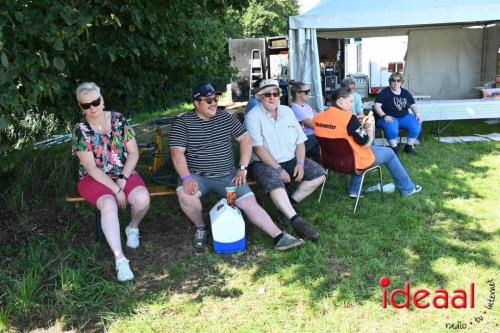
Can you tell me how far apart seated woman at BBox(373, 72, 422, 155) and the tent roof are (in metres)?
1.02

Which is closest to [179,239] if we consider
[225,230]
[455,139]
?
[225,230]

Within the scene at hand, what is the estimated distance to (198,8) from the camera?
5.16 m

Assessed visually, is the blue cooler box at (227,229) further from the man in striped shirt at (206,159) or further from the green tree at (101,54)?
the green tree at (101,54)

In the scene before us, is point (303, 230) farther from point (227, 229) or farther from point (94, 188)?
point (94, 188)

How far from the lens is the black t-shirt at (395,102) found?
652 centimetres

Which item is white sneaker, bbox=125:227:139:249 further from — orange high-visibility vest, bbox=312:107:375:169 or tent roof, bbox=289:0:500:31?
tent roof, bbox=289:0:500:31

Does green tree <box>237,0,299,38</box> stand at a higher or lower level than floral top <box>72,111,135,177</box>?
higher

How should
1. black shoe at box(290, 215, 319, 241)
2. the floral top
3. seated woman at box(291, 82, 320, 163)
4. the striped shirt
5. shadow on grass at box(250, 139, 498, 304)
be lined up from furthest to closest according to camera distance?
seated woman at box(291, 82, 320, 163) → the striped shirt → black shoe at box(290, 215, 319, 241) → the floral top → shadow on grass at box(250, 139, 498, 304)

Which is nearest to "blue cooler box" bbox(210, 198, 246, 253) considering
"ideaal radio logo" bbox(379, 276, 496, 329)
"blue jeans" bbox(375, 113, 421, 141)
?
"ideaal radio logo" bbox(379, 276, 496, 329)

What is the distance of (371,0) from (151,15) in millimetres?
4716

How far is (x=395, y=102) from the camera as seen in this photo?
6523 millimetres

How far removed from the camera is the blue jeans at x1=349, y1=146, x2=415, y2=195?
442 cm

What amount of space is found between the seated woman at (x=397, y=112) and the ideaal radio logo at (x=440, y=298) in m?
3.67

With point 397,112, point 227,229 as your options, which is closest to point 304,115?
point 397,112
